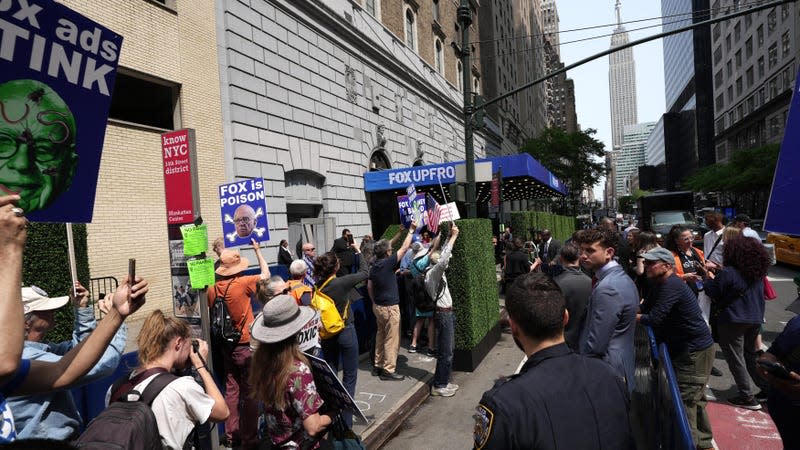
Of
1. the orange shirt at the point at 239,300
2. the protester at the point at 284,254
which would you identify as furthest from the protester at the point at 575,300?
the protester at the point at 284,254

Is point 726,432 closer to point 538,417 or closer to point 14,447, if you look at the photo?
point 538,417

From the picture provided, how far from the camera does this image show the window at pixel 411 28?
21375 millimetres

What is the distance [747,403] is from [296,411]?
5.24m

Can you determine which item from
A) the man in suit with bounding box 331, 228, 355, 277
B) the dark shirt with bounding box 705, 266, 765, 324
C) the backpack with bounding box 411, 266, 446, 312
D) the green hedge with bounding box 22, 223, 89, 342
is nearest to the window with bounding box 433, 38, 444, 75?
the man in suit with bounding box 331, 228, 355, 277

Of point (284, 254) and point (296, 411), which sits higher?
point (284, 254)

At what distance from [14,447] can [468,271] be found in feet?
20.7

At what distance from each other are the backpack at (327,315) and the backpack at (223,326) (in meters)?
0.88

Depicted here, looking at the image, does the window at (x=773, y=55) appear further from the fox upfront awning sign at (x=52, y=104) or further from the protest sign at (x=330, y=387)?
the fox upfront awning sign at (x=52, y=104)

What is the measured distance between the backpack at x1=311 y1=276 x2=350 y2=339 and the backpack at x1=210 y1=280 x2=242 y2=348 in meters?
0.88

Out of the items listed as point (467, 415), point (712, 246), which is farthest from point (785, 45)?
point (467, 415)

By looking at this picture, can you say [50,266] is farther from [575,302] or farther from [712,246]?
[712,246]

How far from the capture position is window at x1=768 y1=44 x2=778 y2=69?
45.5 metres

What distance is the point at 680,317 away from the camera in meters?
4.09

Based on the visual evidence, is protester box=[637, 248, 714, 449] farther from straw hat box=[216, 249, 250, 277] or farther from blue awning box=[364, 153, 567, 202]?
blue awning box=[364, 153, 567, 202]
